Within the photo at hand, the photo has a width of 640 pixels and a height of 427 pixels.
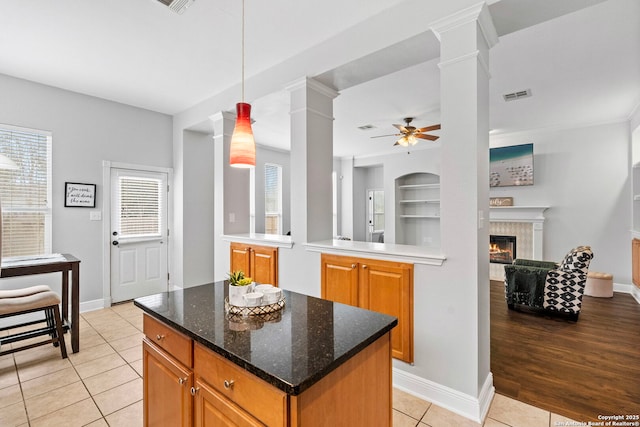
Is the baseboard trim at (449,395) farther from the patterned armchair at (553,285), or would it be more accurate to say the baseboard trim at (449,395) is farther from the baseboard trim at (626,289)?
the baseboard trim at (626,289)

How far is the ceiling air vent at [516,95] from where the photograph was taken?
12.9 feet

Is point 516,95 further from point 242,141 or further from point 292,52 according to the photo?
point 242,141

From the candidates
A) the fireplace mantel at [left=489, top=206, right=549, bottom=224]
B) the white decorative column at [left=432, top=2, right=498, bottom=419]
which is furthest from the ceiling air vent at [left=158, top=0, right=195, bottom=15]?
the fireplace mantel at [left=489, top=206, right=549, bottom=224]

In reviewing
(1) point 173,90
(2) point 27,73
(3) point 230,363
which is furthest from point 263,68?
(3) point 230,363

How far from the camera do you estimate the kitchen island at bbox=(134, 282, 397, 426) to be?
94 cm

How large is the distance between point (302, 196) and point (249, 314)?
Result: 5.91 ft

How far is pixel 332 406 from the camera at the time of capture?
1.03 meters

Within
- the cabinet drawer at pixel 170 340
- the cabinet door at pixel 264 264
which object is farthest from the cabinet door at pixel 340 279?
the cabinet drawer at pixel 170 340

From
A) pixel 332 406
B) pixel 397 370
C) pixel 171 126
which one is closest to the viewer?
pixel 332 406

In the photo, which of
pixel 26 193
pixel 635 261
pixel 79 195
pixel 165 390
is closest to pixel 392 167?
pixel 635 261

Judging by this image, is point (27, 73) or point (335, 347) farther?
point (27, 73)

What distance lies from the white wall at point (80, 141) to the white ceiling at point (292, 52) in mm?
184

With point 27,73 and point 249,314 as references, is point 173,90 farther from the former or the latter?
point 249,314

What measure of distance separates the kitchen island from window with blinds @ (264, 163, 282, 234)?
5412mm
